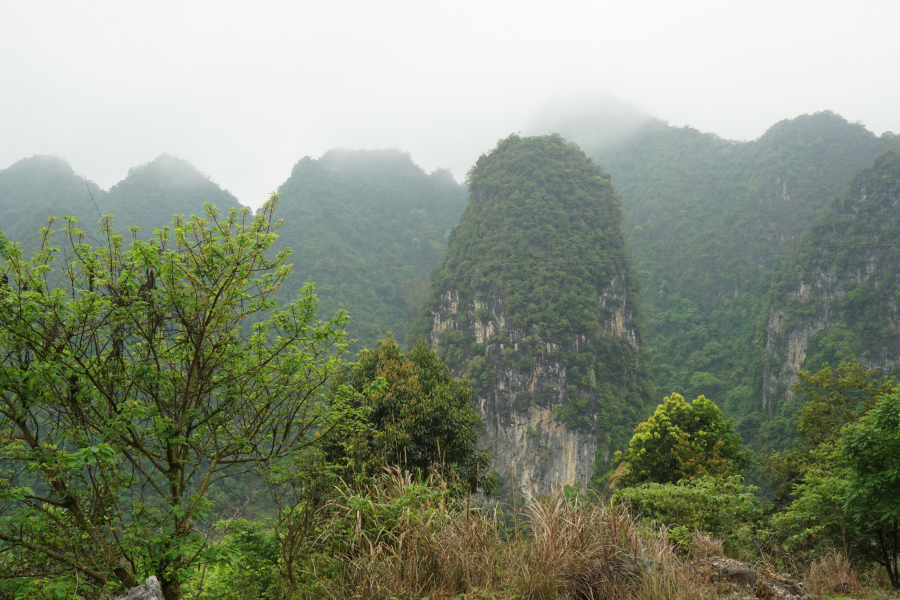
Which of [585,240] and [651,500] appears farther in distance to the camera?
[585,240]

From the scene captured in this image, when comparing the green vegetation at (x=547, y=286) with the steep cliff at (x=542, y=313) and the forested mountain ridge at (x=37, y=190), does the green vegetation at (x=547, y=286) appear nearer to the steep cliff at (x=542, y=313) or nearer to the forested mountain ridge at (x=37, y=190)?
the steep cliff at (x=542, y=313)

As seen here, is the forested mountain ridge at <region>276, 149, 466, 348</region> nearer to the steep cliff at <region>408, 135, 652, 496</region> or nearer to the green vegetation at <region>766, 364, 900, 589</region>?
the steep cliff at <region>408, 135, 652, 496</region>

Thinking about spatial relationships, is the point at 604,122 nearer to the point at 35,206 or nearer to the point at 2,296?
the point at 35,206

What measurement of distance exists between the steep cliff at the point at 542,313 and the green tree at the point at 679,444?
52.7ft

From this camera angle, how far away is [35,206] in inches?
2331

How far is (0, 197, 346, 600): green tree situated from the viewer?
275cm

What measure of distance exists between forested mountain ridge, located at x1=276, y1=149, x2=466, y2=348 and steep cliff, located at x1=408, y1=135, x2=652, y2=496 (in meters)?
16.6

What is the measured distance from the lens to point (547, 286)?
1561 inches

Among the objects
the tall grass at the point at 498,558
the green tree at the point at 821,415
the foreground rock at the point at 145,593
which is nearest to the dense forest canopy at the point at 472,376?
the tall grass at the point at 498,558

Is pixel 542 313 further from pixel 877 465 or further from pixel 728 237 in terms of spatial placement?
pixel 728 237

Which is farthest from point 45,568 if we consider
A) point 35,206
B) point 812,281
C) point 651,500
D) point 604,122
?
point 604,122

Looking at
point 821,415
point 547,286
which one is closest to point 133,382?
point 821,415

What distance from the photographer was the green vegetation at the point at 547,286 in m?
36.7

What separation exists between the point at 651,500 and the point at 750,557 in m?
4.02
